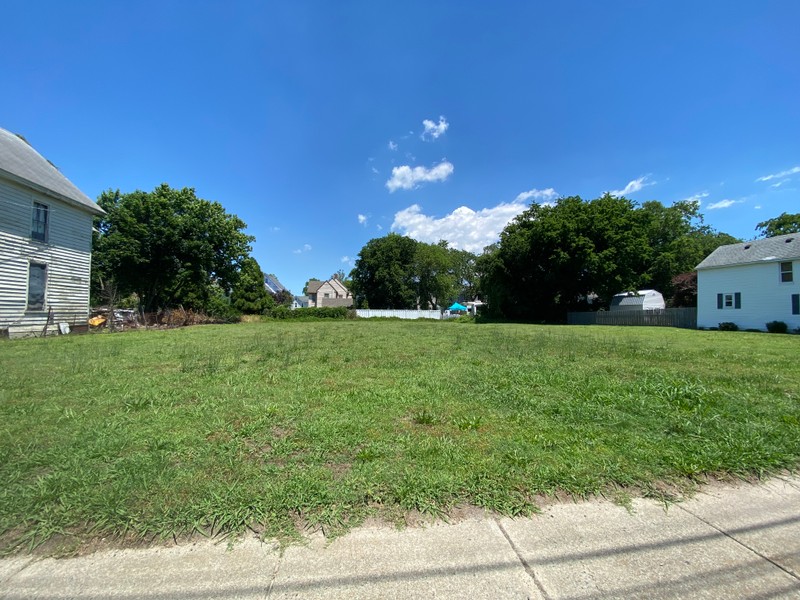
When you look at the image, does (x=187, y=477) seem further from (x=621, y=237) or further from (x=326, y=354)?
(x=621, y=237)

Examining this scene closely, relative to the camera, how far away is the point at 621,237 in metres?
31.4

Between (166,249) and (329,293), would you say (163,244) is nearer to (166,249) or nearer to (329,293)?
(166,249)

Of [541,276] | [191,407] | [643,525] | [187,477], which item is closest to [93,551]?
[187,477]

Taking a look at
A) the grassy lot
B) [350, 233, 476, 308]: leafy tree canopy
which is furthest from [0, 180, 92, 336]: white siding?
[350, 233, 476, 308]: leafy tree canopy

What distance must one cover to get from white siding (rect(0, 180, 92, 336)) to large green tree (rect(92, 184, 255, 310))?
24.0 ft

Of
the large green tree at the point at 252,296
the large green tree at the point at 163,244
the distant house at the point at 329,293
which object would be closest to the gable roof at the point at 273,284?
the distant house at the point at 329,293

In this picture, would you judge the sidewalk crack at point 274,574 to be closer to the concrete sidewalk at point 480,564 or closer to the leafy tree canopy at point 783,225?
the concrete sidewalk at point 480,564

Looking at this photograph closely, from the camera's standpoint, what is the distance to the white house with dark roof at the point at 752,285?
72.4 ft

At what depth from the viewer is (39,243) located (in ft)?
49.1

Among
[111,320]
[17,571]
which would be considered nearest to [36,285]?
[111,320]

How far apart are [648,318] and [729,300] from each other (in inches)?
211

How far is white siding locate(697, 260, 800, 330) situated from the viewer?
72.7 feet

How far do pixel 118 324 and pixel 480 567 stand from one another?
2363 cm

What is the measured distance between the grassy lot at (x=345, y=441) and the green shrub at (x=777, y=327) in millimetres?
21738
